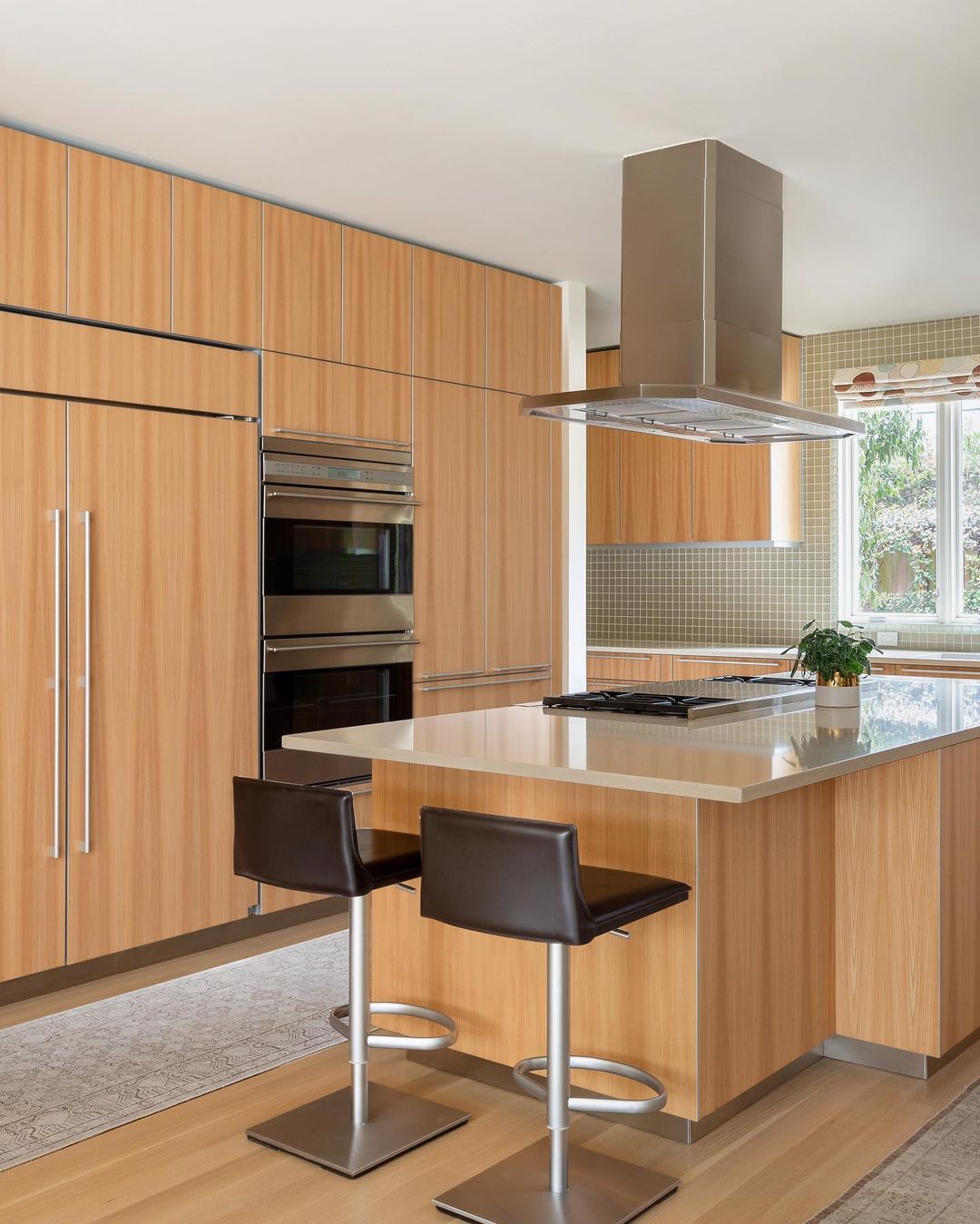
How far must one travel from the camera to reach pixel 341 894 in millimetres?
2705

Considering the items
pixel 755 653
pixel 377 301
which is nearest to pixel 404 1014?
pixel 377 301

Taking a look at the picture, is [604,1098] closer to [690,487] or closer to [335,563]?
[335,563]

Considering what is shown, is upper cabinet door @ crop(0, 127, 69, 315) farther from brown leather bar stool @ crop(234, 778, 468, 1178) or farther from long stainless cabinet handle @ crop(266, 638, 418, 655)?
brown leather bar stool @ crop(234, 778, 468, 1178)

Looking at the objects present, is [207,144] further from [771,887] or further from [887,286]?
[887,286]

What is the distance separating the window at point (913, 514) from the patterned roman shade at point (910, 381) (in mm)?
138

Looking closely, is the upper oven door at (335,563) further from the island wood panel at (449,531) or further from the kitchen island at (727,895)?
the kitchen island at (727,895)

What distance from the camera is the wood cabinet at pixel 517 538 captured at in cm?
521

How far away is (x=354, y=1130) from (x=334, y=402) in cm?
264

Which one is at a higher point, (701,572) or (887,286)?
(887,286)

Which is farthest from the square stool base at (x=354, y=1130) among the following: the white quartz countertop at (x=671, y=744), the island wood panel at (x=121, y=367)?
the island wood panel at (x=121, y=367)

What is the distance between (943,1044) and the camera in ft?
10.3

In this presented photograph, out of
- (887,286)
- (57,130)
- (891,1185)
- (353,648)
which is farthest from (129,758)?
(887,286)

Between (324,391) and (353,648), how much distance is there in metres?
0.97

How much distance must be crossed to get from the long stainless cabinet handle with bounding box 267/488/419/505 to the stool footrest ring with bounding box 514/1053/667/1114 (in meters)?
2.25
